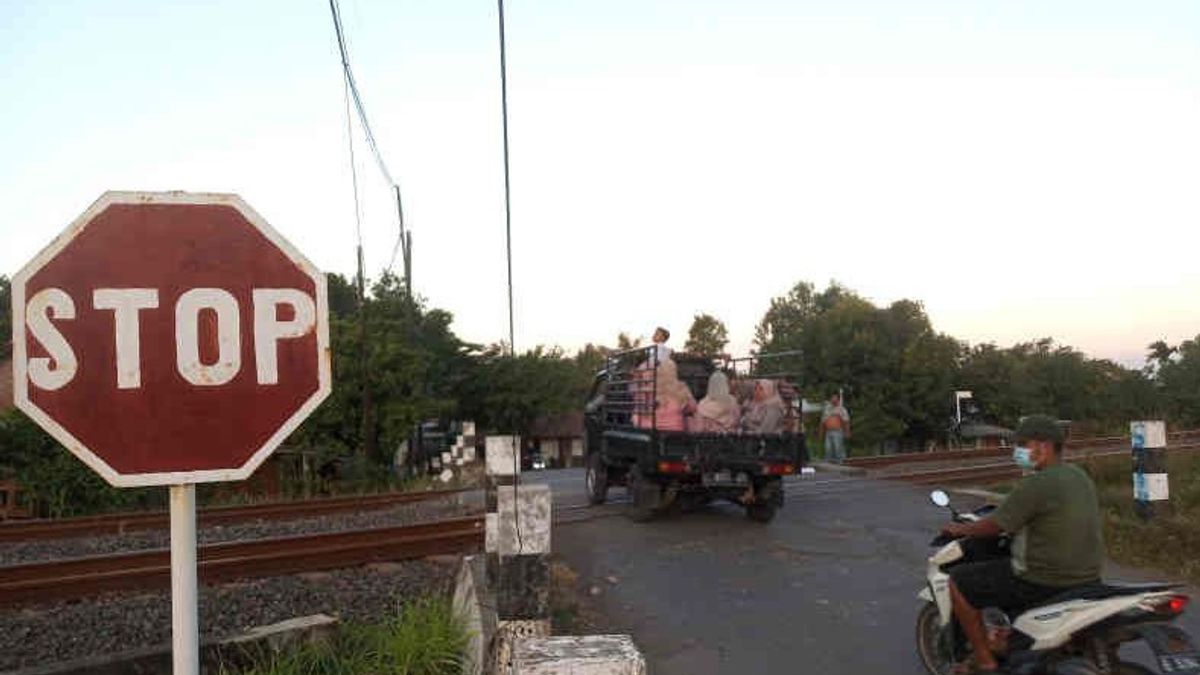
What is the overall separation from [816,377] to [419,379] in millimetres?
39741

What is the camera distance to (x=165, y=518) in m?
13.1

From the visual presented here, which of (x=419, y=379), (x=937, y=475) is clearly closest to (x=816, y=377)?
(x=419, y=379)

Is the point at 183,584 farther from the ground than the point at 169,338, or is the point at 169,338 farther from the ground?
the point at 169,338

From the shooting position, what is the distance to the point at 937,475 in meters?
15.9

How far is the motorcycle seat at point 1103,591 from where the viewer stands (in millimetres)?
4449

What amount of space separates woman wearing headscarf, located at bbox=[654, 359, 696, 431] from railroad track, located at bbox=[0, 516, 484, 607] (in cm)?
231

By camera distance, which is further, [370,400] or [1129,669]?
[370,400]

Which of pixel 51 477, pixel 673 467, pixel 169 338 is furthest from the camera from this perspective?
pixel 51 477

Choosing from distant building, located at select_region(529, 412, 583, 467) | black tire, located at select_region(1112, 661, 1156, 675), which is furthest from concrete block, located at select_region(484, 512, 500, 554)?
distant building, located at select_region(529, 412, 583, 467)

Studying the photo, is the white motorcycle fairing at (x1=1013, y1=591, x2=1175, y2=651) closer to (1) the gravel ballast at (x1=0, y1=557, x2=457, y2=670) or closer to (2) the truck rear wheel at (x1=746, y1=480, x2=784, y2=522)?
(1) the gravel ballast at (x1=0, y1=557, x2=457, y2=670)

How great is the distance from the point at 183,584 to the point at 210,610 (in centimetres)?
519

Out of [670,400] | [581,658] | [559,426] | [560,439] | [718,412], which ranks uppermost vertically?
[670,400]

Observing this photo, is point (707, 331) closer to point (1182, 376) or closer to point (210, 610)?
point (1182, 376)

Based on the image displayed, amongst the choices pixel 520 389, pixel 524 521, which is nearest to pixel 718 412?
pixel 524 521
